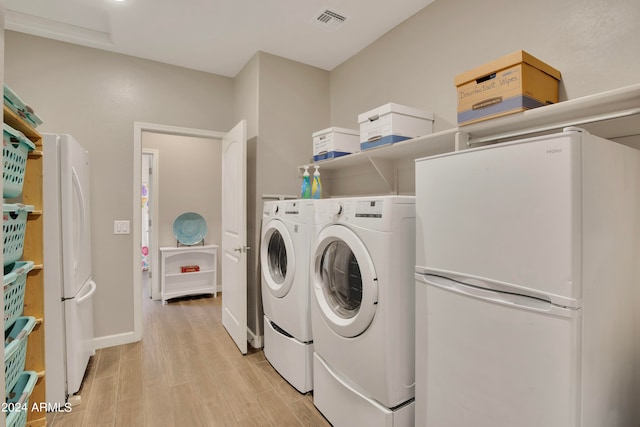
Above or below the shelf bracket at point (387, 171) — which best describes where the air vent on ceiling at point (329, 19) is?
above

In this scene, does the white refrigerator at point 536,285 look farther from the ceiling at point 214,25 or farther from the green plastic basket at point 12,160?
the green plastic basket at point 12,160

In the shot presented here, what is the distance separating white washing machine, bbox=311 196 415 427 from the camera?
1.45 meters

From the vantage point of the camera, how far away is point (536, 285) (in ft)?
3.25

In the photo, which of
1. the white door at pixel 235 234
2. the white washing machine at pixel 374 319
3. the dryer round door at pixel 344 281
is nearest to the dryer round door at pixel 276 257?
the white door at pixel 235 234

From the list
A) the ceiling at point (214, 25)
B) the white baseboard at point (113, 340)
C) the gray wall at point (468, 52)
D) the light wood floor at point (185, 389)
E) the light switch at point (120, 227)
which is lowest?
the light wood floor at point (185, 389)

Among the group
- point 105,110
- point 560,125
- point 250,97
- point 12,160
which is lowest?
point 12,160

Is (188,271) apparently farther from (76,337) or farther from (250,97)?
(250,97)

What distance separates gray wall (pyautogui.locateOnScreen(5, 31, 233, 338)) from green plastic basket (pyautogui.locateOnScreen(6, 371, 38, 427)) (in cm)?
139

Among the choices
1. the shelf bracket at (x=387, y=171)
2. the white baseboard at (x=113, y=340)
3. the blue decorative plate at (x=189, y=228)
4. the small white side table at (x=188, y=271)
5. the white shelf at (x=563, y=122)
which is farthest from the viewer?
the blue decorative plate at (x=189, y=228)

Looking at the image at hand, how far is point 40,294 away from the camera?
5.38 feet

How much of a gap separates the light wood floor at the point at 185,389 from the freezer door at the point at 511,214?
1362 mm

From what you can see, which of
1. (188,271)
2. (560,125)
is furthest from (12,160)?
(188,271)

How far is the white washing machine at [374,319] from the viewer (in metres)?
1.45

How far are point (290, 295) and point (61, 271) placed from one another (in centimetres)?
143
